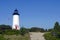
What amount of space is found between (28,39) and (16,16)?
1654 centimetres

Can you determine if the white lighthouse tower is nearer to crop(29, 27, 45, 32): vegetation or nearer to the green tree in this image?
crop(29, 27, 45, 32): vegetation

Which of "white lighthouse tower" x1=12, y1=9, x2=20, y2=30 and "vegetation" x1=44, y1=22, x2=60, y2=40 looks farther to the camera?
"white lighthouse tower" x1=12, y1=9, x2=20, y2=30

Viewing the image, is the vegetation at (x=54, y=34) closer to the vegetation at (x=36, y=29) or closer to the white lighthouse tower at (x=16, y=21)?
the vegetation at (x=36, y=29)

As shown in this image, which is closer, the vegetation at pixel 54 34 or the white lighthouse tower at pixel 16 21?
the vegetation at pixel 54 34

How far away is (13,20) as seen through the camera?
155 feet

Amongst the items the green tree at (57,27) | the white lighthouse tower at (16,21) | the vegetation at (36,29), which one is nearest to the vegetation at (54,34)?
the green tree at (57,27)

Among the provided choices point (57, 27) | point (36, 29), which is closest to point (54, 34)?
point (57, 27)

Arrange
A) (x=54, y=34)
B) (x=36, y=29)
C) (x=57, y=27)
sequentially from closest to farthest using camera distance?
(x=54, y=34), (x=57, y=27), (x=36, y=29)

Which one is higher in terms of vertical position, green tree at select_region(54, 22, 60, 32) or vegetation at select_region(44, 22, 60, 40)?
green tree at select_region(54, 22, 60, 32)

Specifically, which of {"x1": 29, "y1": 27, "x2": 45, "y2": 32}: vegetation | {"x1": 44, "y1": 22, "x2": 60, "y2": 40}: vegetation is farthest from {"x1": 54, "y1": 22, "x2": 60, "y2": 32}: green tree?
{"x1": 29, "y1": 27, "x2": 45, "y2": 32}: vegetation

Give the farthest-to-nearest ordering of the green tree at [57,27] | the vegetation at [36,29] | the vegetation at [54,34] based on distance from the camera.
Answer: the vegetation at [36,29]
the green tree at [57,27]
the vegetation at [54,34]

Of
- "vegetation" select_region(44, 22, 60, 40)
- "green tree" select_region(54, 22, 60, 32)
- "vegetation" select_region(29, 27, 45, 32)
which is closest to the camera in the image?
"vegetation" select_region(44, 22, 60, 40)

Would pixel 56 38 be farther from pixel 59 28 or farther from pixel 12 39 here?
pixel 59 28

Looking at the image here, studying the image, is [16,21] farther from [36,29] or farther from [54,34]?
[54,34]
